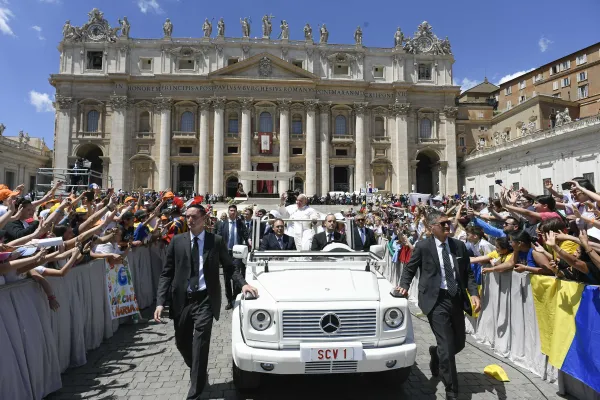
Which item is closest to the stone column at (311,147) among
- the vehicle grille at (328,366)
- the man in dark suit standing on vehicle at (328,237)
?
the man in dark suit standing on vehicle at (328,237)

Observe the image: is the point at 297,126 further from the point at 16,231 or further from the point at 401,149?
the point at 16,231

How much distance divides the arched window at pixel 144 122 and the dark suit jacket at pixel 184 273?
45880mm

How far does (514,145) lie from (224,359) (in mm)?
39174

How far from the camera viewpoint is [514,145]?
3691 cm

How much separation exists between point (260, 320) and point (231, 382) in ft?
5.26

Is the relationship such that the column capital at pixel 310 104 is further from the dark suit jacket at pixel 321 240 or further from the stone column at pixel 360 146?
the dark suit jacket at pixel 321 240

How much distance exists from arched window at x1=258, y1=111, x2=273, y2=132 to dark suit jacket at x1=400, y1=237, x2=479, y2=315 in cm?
4345

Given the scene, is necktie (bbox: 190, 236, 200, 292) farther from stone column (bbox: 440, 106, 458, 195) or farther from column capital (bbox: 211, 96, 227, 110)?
stone column (bbox: 440, 106, 458, 195)

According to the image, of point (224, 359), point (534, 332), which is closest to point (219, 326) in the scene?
point (224, 359)

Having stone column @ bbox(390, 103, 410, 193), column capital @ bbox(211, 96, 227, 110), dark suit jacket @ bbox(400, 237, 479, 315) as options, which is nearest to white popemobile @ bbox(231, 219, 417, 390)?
dark suit jacket @ bbox(400, 237, 479, 315)

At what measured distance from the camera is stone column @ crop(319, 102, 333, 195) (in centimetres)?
4666

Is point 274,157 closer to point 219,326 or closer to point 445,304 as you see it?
point 219,326

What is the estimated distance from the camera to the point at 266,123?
1853 inches

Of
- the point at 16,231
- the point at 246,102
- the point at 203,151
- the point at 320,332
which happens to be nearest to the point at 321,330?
the point at 320,332
